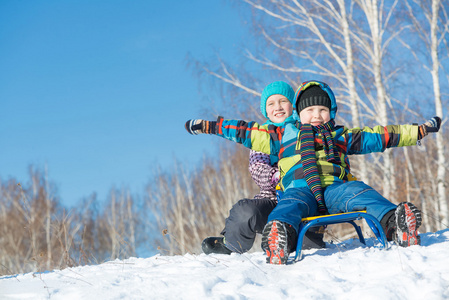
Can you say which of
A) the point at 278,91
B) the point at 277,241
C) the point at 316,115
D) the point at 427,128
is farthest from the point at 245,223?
the point at 427,128

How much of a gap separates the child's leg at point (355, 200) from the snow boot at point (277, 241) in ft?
1.77

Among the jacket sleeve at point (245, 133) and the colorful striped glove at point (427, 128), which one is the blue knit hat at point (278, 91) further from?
the colorful striped glove at point (427, 128)

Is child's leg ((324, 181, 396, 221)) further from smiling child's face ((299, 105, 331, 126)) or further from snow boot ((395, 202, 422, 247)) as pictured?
smiling child's face ((299, 105, 331, 126))

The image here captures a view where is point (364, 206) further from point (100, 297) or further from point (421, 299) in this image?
point (100, 297)

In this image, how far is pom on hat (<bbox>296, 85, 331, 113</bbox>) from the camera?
3674 millimetres

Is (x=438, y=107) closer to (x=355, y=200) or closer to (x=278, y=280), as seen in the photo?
(x=355, y=200)

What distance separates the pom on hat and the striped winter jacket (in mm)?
196

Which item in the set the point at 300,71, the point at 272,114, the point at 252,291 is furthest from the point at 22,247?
the point at 252,291

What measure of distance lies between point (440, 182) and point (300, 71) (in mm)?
3714

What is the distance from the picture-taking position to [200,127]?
351cm

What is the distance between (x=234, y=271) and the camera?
2594mm

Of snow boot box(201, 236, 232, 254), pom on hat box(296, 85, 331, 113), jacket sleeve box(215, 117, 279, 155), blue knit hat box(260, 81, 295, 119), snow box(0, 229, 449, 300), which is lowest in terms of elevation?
snow box(0, 229, 449, 300)

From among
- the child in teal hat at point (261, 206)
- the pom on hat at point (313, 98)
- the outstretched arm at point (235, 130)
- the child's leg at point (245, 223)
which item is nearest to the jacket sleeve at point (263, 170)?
the child in teal hat at point (261, 206)

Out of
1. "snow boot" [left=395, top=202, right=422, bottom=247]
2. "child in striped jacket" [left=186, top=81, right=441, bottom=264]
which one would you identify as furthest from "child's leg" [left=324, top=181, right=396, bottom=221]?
"snow boot" [left=395, top=202, right=422, bottom=247]
